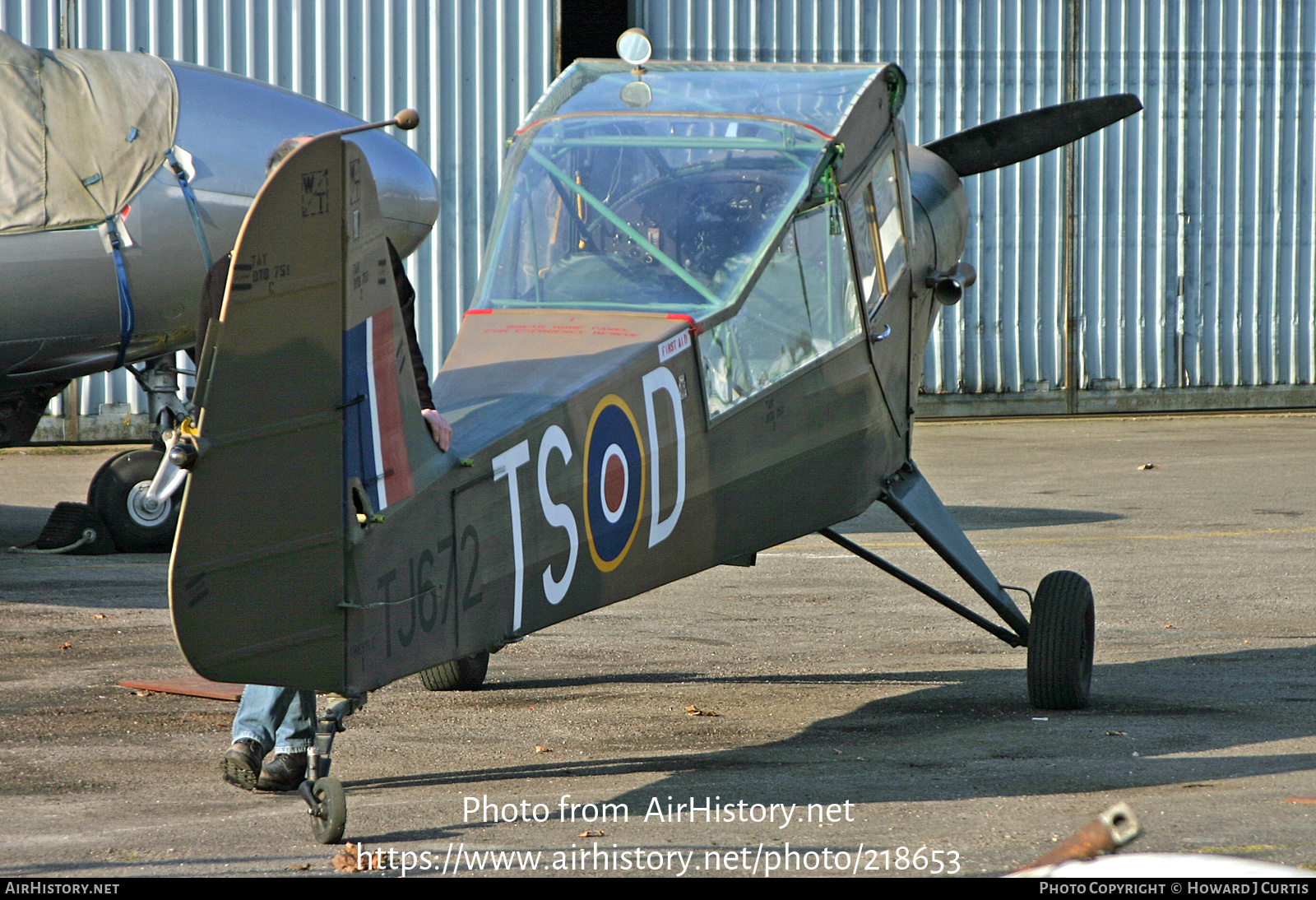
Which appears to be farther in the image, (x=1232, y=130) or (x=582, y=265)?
(x=1232, y=130)

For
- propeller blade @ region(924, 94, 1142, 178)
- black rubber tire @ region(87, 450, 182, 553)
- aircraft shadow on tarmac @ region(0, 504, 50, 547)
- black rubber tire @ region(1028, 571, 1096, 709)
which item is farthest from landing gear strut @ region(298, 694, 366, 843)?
aircraft shadow on tarmac @ region(0, 504, 50, 547)

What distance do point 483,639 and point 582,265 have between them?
71.1 inches

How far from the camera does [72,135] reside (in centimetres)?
918

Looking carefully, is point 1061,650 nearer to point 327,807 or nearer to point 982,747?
point 982,747

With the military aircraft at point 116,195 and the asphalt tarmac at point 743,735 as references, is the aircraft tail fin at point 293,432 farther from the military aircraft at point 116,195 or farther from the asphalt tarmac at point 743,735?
the military aircraft at point 116,195

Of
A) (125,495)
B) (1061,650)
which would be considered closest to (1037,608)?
(1061,650)

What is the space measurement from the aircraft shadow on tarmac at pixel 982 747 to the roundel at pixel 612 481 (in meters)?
0.90

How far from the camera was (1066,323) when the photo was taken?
20078 millimetres

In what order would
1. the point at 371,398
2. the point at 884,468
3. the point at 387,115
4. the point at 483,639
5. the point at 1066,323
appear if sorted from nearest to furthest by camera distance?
the point at 371,398 → the point at 483,639 → the point at 884,468 → the point at 387,115 → the point at 1066,323

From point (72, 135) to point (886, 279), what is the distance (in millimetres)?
5352

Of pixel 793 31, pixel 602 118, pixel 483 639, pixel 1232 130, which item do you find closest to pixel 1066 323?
pixel 1232 130

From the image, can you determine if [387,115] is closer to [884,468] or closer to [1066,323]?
[1066,323]

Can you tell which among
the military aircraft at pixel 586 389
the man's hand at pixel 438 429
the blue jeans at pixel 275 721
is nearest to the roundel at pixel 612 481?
the military aircraft at pixel 586 389

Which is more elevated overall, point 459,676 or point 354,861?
point 354,861
